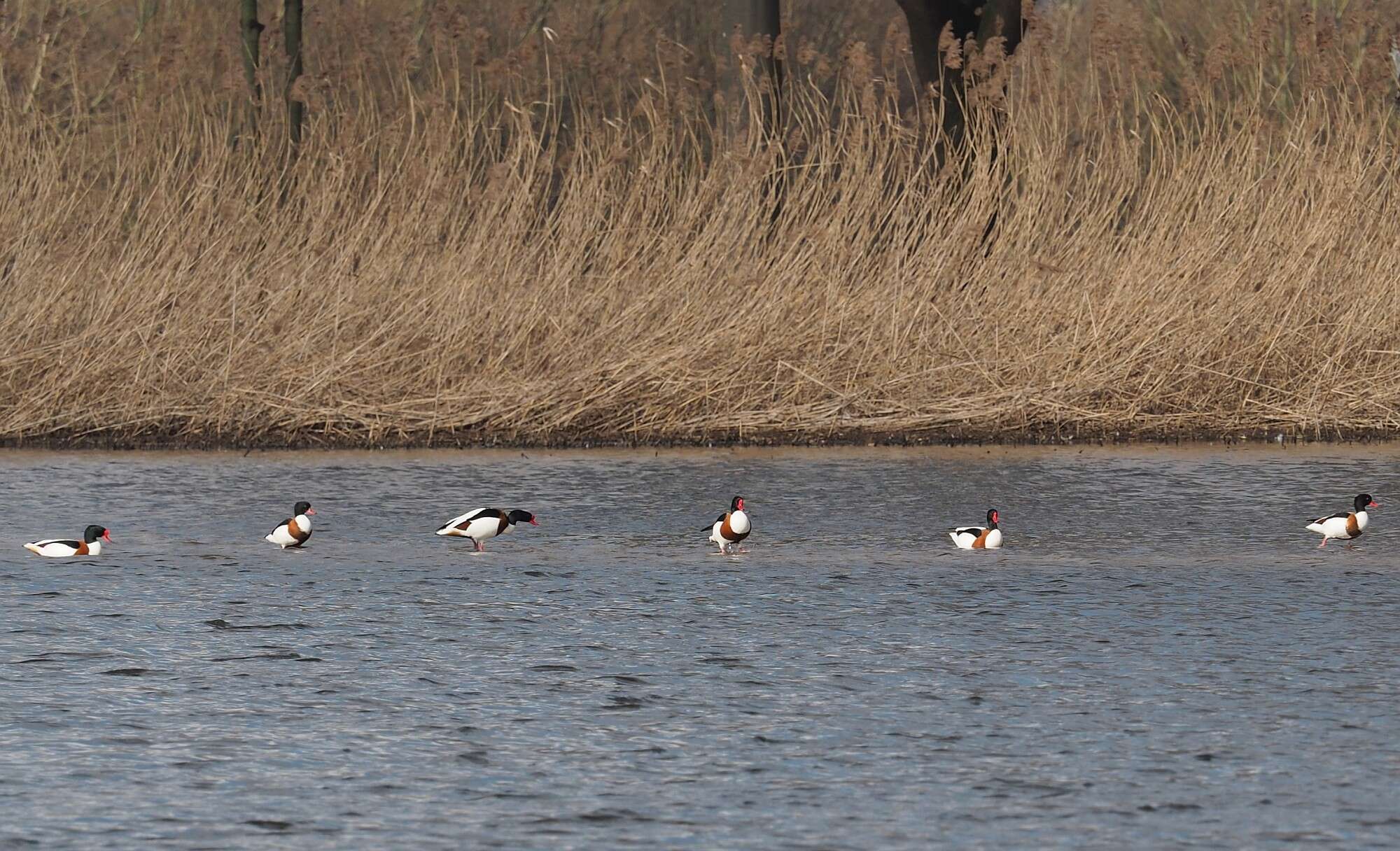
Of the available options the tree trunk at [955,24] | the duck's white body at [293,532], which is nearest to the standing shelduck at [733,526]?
the duck's white body at [293,532]

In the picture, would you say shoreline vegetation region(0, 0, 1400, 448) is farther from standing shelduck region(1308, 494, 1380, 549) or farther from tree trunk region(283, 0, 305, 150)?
standing shelduck region(1308, 494, 1380, 549)

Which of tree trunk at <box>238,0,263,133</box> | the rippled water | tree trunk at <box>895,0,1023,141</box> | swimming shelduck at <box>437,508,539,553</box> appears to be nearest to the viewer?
the rippled water

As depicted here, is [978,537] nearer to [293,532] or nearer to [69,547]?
[293,532]

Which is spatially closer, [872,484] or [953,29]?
[872,484]

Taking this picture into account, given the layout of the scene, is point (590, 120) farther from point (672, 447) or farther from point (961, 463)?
point (961, 463)

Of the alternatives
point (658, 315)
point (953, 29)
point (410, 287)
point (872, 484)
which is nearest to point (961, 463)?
point (872, 484)

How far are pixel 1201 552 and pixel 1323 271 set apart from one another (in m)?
4.79

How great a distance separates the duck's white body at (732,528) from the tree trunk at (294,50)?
7473mm

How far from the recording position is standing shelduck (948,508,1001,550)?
8.47 m

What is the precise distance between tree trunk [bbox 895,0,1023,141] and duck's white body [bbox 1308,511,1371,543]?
873 cm

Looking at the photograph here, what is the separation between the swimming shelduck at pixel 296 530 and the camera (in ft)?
27.8

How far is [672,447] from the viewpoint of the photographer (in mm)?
11867

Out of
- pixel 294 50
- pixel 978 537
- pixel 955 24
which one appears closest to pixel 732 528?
pixel 978 537

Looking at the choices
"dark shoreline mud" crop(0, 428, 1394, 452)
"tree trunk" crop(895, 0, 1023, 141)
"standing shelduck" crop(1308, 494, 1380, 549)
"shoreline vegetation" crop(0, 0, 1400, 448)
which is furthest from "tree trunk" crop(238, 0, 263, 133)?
"standing shelduck" crop(1308, 494, 1380, 549)
